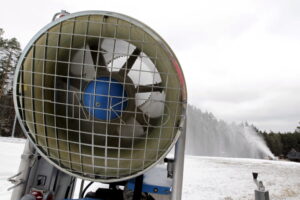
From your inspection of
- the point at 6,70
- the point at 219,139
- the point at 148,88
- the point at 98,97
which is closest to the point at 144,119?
the point at 148,88

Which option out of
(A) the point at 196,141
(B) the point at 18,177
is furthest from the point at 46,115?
(A) the point at 196,141

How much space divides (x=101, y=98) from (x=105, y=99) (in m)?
0.02

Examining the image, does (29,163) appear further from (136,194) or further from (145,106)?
(145,106)

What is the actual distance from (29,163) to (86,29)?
0.85 meters

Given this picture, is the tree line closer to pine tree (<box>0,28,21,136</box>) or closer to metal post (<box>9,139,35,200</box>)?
pine tree (<box>0,28,21,136</box>)

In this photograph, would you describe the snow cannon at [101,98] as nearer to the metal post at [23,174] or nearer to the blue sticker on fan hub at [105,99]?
the blue sticker on fan hub at [105,99]

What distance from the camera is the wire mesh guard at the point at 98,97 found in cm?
93

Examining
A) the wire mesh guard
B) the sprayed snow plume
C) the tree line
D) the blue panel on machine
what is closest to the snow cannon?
the wire mesh guard

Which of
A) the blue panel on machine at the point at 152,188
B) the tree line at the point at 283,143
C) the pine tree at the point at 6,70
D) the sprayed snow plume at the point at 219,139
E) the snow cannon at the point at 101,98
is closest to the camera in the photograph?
the snow cannon at the point at 101,98

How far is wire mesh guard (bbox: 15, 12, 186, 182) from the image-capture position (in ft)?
3.06

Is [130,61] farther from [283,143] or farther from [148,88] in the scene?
[283,143]

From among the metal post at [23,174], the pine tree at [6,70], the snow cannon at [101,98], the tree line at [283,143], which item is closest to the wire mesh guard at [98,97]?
the snow cannon at [101,98]

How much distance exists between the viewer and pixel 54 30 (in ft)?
3.06

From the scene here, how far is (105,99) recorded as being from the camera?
936 millimetres
